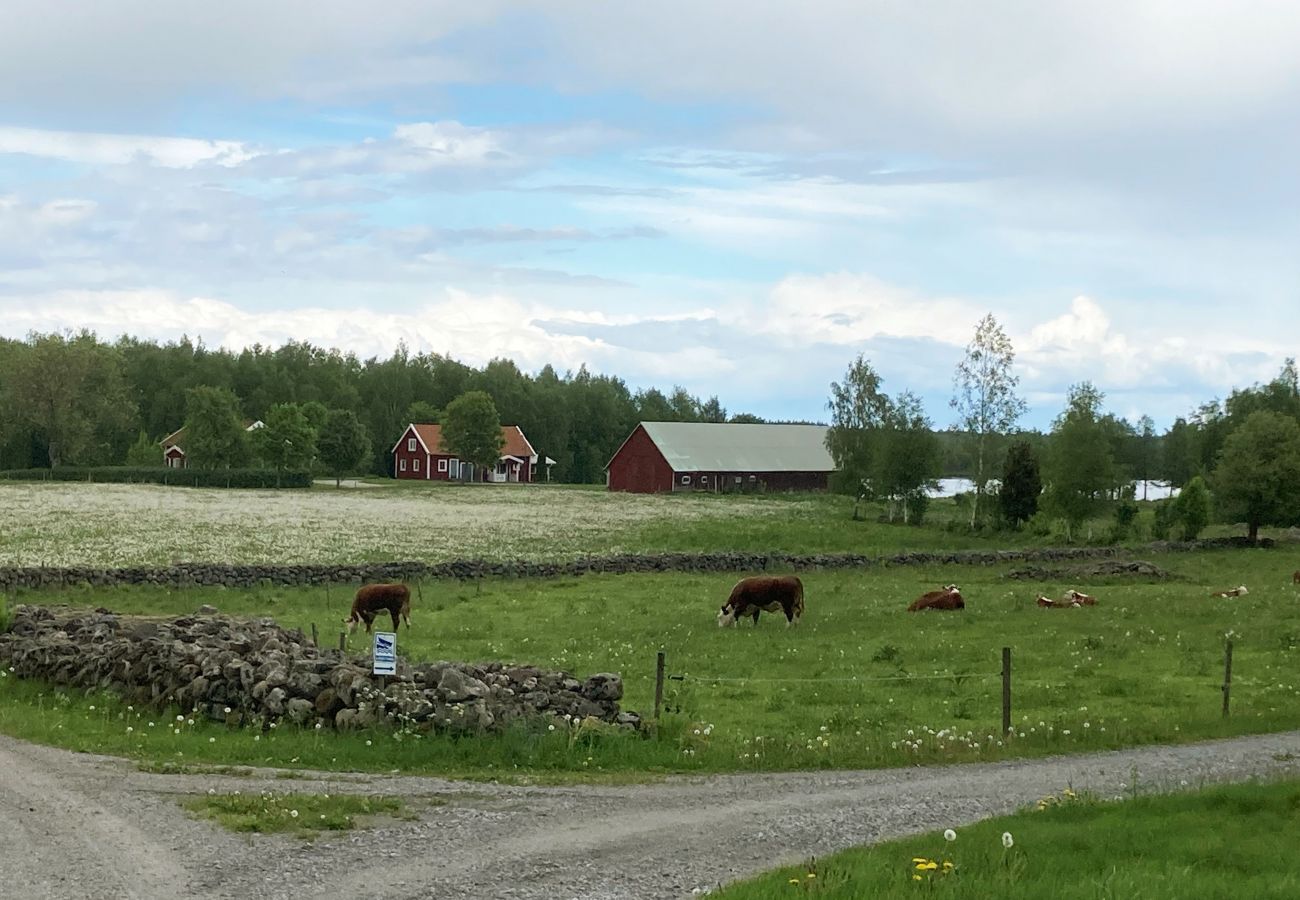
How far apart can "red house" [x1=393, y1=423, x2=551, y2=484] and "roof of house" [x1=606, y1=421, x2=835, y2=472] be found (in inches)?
992

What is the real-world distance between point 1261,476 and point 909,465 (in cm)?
2021

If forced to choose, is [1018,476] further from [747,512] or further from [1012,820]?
[1012,820]

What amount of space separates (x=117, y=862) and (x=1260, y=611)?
33761mm

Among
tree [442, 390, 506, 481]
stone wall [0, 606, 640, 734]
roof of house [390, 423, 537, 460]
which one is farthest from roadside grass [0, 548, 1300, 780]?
roof of house [390, 423, 537, 460]

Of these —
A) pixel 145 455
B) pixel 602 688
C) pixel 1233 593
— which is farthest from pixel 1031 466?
pixel 145 455

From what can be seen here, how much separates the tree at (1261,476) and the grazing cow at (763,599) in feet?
157

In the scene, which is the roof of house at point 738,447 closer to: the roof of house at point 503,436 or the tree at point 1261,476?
the roof of house at point 503,436

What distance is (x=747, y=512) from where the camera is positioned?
305 ft

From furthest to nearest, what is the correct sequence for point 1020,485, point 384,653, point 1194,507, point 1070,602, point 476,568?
1. point 1020,485
2. point 1194,507
3. point 476,568
4. point 1070,602
5. point 384,653

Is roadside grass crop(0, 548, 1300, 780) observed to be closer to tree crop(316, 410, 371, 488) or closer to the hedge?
the hedge

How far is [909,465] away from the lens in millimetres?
84312

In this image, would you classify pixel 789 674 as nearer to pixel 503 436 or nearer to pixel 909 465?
pixel 909 465

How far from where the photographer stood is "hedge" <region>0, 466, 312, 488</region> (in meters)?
115

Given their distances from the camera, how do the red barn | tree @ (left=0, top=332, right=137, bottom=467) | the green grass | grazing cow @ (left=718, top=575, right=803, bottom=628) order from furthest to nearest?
tree @ (left=0, top=332, right=137, bottom=467)
the red barn
grazing cow @ (left=718, top=575, right=803, bottom=628)
the green grass
